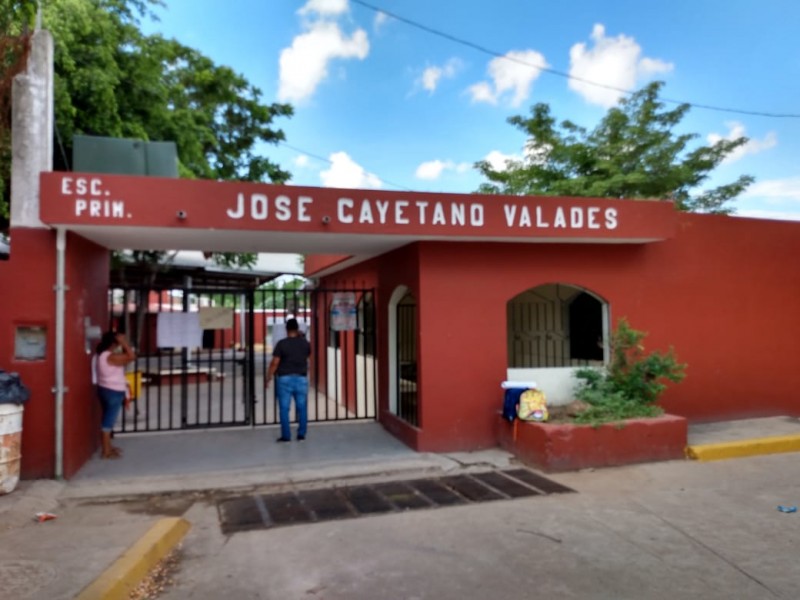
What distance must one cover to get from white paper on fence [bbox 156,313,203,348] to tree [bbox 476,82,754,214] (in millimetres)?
10937

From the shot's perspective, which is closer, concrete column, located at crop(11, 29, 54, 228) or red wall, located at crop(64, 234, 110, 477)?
concrete column, located at crop(11, 29, 54, 228)

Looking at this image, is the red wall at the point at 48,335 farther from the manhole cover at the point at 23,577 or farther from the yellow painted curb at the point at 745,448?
the yellow painted curb at the point at 745,448

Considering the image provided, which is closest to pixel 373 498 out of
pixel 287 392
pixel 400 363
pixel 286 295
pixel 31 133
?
pixel 287 392

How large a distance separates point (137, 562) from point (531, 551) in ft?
9.31

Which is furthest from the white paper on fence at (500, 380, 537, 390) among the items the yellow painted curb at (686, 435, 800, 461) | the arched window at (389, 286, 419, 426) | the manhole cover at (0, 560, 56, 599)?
the manhole cover at (0, 560, 56, 599)

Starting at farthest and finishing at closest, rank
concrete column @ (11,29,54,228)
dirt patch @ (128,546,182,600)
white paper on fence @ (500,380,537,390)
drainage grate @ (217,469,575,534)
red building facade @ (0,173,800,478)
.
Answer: white paper on fence @ (500,380,537,390)
red building facade @ (0,173,800,478)
concrete column @ (11,29,54,228)
drainage grate @ (217,469,575,534)
dirt patch @ (128,546,182,600)

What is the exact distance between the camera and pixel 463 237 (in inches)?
285

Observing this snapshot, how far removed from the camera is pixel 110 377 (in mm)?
7086

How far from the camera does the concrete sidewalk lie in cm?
423

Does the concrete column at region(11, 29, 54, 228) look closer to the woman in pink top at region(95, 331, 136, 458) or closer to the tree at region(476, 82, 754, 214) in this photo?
the woman in pink top at region(95, 331, 136, 458)

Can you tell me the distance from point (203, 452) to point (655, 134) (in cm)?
1425

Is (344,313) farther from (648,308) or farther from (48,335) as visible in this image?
(648,308)

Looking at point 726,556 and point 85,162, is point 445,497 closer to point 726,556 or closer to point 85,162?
point 726,556

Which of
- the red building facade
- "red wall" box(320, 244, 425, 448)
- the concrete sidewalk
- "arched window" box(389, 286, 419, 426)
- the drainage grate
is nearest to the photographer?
the concrete sidewalk
